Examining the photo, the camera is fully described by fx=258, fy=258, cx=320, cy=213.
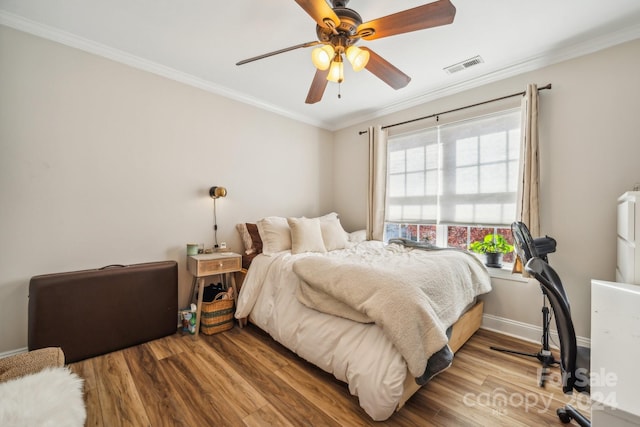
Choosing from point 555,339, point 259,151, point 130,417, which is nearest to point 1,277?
point 130,417

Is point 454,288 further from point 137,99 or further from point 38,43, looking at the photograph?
point 38,43

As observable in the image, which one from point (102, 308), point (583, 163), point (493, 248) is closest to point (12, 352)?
point (102, 308)

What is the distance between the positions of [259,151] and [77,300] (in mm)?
2323

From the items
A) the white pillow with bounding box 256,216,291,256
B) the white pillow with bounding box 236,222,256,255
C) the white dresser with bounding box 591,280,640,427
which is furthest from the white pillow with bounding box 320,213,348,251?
the white dresser with bounding box 591,280,640,427

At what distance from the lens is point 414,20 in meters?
1.43

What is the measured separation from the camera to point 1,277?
1.92 m

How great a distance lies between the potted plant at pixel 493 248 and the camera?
2.69 metres

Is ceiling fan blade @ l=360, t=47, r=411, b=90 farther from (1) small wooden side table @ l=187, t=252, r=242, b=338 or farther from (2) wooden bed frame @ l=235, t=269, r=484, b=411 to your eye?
(1) small wooden side table @ l=187, t=252, r=242, b=338

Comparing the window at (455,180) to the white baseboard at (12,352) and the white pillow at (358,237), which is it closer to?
the white pillow at (358,237)

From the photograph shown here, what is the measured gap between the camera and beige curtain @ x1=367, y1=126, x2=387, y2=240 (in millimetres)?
3551

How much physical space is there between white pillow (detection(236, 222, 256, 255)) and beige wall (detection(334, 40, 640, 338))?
8.78 feet

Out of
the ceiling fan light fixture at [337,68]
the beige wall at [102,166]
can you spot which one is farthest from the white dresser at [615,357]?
the beige wall at [102,166]

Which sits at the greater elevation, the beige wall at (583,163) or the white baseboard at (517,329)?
the beige wall at (583,163)

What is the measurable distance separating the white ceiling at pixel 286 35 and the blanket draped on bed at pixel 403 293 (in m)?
1.85
